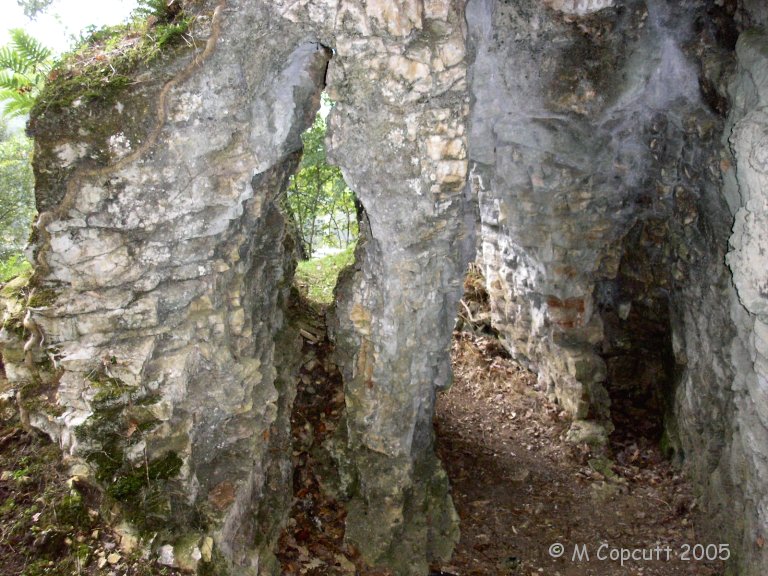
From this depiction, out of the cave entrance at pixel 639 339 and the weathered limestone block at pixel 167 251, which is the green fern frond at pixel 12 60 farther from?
the cave entrance at pixel 639 339

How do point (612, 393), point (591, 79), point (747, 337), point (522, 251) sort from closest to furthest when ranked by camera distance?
point (747, 337)
point (591, 79)
point (522, 251)
point (612, 393)

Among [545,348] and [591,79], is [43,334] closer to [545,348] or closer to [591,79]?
[591,79]

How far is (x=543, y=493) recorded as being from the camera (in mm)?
8195

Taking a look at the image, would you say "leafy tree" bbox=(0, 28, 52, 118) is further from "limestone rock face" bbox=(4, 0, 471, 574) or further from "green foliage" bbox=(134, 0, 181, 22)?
"green foliage" bbox=(134, 0, 181, 22)

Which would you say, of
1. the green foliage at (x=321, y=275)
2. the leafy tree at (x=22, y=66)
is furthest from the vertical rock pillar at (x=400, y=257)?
the leafy tree at (x=22, y=66)

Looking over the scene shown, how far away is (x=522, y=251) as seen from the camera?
359 inches

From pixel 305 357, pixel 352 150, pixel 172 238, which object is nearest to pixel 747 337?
pixel 352 150

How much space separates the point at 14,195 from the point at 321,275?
541 cm

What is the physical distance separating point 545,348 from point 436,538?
353cm

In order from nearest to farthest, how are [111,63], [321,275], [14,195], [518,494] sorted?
[111,63]
[518,494]
[321,275]
[14,195]

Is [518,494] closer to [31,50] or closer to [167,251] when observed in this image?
[167,251]

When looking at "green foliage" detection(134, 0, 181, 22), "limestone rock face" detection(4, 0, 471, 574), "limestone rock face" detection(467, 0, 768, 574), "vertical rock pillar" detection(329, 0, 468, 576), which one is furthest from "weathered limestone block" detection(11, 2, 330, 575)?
"limestone rock face" detection(467, 0, 768, 574)

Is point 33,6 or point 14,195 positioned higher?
point 33,6

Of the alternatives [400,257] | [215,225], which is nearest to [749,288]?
[400,257]
